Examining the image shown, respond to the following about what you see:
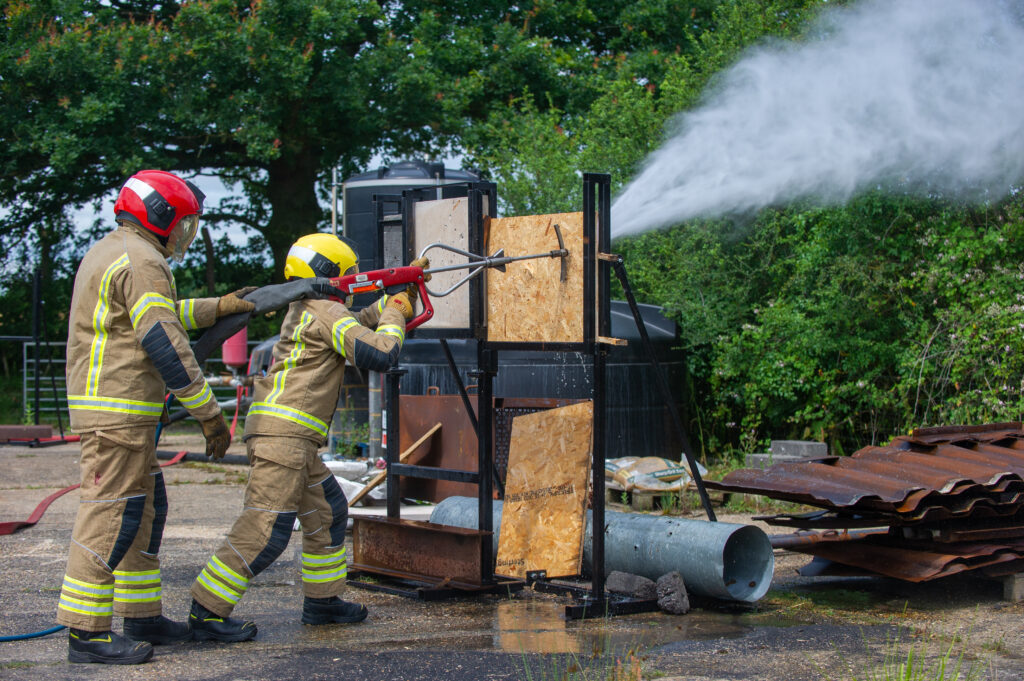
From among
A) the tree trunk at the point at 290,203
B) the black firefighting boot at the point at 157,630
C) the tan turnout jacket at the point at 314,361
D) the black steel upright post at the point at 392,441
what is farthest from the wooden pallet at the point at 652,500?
the tree trunk at the point at 290,203

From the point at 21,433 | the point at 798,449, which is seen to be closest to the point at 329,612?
the point at 798,449

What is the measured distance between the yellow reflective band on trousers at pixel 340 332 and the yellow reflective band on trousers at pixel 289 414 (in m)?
0.34

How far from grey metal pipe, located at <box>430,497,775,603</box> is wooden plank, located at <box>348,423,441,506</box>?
8.34 feet

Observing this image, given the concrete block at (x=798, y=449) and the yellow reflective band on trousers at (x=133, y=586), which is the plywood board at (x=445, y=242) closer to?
the yellow reflective band on trousers at (x=133, y=586)

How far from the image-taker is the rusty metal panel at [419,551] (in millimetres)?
5582

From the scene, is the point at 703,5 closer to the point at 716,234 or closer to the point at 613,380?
the point at 716,234

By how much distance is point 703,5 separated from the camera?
57.7ft

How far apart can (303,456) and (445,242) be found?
1619mm

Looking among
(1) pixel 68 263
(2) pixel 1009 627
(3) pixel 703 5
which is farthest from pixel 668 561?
(1) pixel 68 263

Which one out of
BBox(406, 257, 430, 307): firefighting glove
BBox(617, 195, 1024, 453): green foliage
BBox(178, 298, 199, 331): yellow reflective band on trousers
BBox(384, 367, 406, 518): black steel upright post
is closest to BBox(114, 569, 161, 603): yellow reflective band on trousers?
BBox(178, 298, 199, 331): yellow reflective band on trousers

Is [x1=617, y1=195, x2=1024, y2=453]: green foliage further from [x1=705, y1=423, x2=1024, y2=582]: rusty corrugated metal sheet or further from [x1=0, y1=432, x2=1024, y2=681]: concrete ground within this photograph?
[x1=0, y1=432, x2=1024, y2=681]: concrete ground

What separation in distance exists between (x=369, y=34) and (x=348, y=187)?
22.3 ft

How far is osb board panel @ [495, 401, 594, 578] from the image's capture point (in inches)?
213

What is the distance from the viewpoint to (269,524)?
467cm
